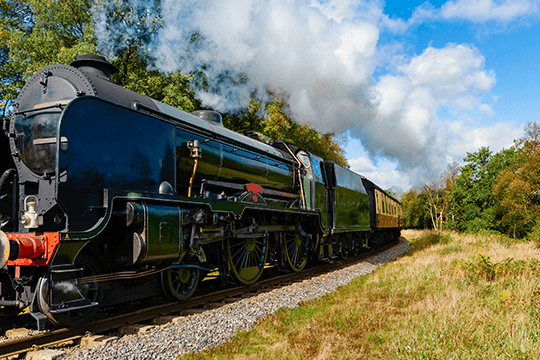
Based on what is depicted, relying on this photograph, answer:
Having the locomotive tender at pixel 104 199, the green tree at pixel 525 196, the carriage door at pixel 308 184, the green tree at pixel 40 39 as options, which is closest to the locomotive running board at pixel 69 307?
the locomotive tender at pixel 104 199

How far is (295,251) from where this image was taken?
9109 mm

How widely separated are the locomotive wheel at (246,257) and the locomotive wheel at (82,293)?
2520 mm

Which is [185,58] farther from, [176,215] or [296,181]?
[176,215]

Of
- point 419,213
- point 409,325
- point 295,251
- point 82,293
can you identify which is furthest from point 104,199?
point 419,213

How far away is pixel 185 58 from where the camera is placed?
11031mm

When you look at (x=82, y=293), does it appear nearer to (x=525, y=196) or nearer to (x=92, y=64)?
(x=92, y=64)

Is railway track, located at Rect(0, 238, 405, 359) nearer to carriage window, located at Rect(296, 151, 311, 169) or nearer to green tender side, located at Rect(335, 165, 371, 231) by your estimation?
carriage window, located at Rect(296, 151, 311, 169)

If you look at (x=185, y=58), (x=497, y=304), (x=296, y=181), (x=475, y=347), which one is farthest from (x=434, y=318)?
(x=185, y=58)

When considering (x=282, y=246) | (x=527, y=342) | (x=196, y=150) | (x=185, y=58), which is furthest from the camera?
(x=185, y=58)

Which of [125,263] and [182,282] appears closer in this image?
[125,263]

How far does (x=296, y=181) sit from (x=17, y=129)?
6278 millimetres

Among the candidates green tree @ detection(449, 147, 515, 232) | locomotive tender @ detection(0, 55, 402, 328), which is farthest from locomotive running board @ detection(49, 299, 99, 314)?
green tree @ detection(449, 147, 515, 232)

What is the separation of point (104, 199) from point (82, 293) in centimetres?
104

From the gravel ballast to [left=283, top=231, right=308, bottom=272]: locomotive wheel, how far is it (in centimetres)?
205
